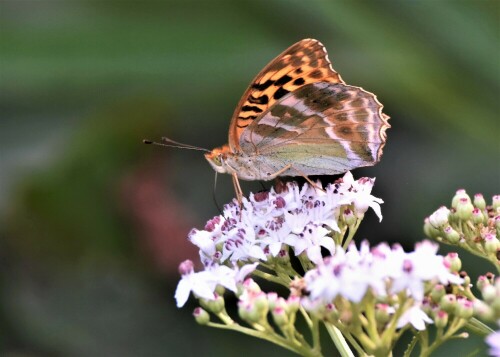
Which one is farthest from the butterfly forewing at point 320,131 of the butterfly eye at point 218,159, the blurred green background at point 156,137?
the blurred green background at point 156,137

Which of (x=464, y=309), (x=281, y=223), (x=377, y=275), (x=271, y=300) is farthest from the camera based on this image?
(x=281, y=223)

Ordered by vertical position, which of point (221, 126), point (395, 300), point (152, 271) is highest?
point (395, 300)

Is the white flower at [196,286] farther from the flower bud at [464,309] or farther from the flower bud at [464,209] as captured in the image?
the flower bud at [464,209]

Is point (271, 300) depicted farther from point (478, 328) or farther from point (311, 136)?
point (311, 136)

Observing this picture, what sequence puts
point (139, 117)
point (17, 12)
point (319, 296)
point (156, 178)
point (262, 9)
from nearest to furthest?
1. point (319, 296)
2. point (156, 178)
3. point (139, 117)
4. point (262, 9)
5. point (17, 12)

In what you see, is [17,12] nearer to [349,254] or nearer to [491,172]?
[491,172]

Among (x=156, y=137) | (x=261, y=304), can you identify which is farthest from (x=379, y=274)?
(x=156, y=137)

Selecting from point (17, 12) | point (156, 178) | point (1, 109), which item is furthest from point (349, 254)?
point (17, 12)
